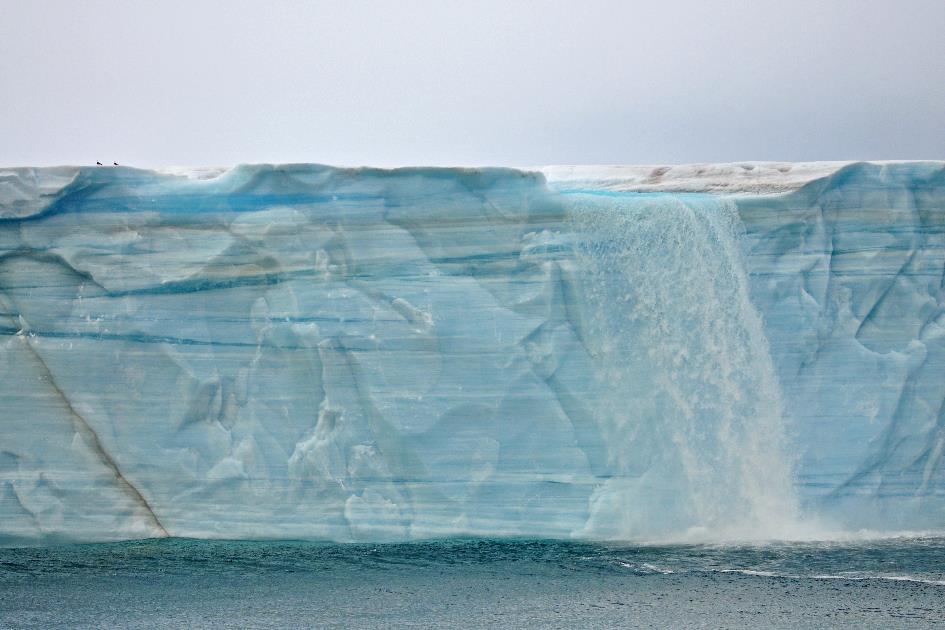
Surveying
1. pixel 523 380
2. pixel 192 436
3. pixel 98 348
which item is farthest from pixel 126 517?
pixel 523 380

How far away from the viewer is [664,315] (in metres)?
6.80

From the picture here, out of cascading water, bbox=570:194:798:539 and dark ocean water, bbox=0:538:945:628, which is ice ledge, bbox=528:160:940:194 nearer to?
cascading water, bbox=570:194:798:539

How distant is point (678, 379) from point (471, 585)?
1.92 meters

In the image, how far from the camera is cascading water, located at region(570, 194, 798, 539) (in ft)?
22.2

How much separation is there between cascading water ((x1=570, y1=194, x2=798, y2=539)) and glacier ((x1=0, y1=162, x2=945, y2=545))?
0.01 meters

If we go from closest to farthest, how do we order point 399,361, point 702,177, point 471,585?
point 471,585 < point 399,361 < point 702,177

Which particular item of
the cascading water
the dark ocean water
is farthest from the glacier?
the dark ocean water

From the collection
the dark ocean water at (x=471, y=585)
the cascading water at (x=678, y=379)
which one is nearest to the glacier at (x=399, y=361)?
the cascading water at (x=678, y=379)

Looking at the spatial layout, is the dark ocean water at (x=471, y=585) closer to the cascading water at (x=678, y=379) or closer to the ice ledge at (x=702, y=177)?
the cascading water at (x=678, y=379)

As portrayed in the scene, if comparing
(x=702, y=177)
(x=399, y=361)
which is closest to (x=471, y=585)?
(x=399, y=361)

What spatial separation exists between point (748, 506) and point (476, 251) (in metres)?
2.41

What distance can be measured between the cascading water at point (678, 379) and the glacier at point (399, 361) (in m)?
0.01

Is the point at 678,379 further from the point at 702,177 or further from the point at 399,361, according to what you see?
the point at 399,361

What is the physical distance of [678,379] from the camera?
6785mm
